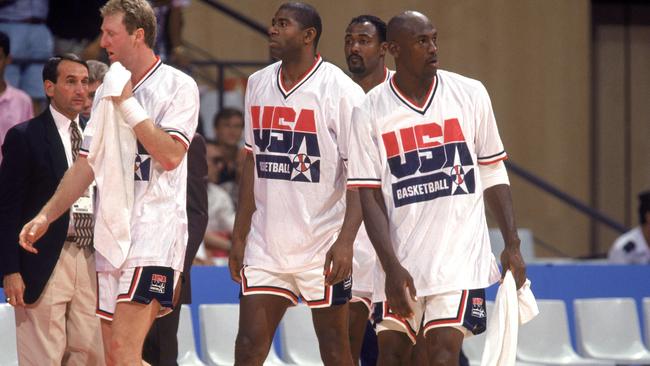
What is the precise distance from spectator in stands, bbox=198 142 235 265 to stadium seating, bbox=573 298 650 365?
258cm

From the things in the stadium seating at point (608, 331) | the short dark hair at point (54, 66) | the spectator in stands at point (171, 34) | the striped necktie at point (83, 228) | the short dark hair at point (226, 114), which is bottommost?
the stadium seating at point (608, 331)

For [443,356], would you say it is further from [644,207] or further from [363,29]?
[644,207]

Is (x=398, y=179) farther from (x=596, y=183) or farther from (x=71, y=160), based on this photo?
(x=596, y=183)

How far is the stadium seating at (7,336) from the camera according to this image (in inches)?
264

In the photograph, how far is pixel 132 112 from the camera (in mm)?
4859

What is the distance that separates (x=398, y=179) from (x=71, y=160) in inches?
70.3

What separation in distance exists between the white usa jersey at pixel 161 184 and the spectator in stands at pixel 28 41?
4059mm

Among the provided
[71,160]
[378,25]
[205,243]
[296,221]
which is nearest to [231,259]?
[296,221]

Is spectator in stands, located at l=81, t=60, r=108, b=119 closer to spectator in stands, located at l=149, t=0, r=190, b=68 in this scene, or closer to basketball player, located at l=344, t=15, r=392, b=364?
basketball player, located at l=344, t=15, r=392, b=364

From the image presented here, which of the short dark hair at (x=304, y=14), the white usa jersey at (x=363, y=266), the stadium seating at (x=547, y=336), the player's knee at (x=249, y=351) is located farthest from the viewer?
the stadium seating at (x=547, y=336)

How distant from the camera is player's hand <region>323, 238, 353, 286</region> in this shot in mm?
5164

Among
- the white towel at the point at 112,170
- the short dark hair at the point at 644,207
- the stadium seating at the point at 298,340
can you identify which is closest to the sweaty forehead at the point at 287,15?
the white towel at the point at 112,170

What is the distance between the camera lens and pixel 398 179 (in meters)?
5.09

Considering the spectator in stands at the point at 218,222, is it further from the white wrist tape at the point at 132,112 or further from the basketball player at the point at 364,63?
the white wrist tape at the point at 132,112
